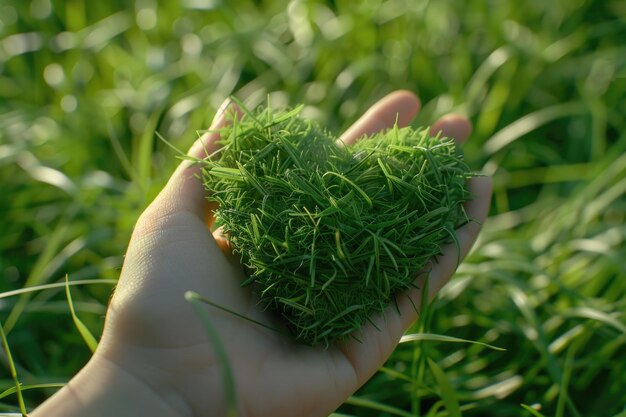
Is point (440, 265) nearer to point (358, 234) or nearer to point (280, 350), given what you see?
point (358, 234)

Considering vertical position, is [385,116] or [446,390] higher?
[385,116]

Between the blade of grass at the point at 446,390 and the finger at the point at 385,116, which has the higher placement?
the finger at the point at 385,116

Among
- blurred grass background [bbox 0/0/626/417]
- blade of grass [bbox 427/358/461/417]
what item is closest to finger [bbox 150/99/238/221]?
blurred grass background [bbox 0/0/626/417]

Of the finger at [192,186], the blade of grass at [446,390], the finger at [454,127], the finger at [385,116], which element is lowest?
the blade of grass at [446,390]

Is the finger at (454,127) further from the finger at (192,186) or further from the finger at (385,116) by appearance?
the finger at (192,186)

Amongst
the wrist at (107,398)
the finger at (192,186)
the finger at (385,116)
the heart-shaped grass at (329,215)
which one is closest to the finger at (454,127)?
the finger at (385,116)

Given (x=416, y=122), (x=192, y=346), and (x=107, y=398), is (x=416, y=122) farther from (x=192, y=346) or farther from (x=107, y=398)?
(x=107, y=398)

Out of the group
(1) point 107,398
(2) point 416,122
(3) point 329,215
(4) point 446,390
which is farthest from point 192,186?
(2) point 416,122
